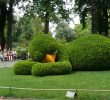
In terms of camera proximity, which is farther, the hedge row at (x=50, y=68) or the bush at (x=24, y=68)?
the bush at (x=24, y=68)

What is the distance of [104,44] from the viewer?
71.5 feet

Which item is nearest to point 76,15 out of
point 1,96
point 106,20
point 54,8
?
point 106,20

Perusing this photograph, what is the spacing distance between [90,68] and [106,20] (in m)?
34.1

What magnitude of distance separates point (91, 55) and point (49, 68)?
103 inches

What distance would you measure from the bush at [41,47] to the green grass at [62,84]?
5.16ft

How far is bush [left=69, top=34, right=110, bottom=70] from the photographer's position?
21.5m

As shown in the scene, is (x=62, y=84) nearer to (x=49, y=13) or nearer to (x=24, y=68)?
(x=24, y=68)

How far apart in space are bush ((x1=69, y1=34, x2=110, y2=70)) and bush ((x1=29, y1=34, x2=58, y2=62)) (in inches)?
44.4

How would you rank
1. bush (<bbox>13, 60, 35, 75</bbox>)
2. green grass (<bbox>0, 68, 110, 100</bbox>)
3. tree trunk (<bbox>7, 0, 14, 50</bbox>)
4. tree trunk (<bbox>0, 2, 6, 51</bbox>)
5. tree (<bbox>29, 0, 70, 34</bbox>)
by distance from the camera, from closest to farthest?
green grass (<bbox>0, 68, 110, 100</bbox>) < bush (<bbox>13, 60, 35, 75</bbox>) < tree (<bbox>29, 0, 70, 34</bbox>) < tree trunk (<bbox>7, 0, 14, 50</bbox>) < tree trunk (<bbox>0, 2, 6, 51</bbox>)

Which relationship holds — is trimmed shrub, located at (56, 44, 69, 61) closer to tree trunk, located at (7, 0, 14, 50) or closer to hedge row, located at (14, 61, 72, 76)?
hedge row, located at (14, 61, 72, 76)

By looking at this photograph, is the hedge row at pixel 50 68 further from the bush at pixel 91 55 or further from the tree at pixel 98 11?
the tree at pixel 98 11

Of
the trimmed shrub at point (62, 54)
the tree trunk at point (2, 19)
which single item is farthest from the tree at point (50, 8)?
the trimmed shrub at point (62, 54)

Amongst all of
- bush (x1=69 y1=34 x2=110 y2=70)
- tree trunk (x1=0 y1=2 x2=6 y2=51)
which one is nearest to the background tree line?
tree trunk (x1=0 y1=2 x2=6 y2=51)

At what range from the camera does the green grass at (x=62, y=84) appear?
45.8ft
